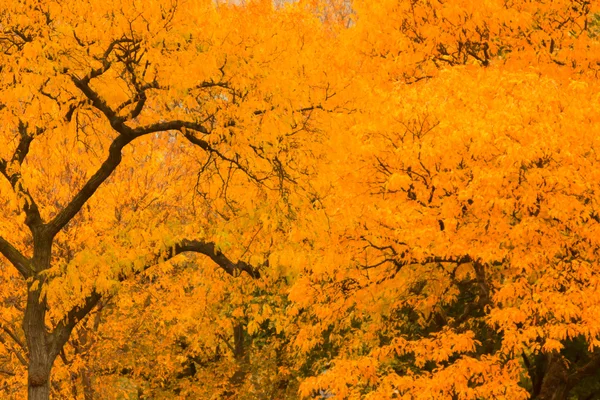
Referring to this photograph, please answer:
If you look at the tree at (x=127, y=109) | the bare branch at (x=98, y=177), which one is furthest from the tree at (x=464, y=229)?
the bare branch at (x=98, y=177)

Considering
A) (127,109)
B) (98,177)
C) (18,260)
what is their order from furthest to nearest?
(18,260) → (98,177) → (127,109)

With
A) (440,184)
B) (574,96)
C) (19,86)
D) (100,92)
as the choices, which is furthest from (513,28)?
(19,86)

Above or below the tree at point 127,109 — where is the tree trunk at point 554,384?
below

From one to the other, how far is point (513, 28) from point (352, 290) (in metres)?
8.35

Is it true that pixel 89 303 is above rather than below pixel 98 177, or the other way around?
below

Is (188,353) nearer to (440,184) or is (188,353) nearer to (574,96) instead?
(440,184)

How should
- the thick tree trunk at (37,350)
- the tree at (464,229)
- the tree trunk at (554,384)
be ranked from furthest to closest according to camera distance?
the tree trunk at (554,384), the tree at (464,229), the thick tree trunk at (37,350)

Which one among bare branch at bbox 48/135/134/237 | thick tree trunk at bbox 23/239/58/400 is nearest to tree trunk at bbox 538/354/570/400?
bare branch at bbox 48/135/134/237

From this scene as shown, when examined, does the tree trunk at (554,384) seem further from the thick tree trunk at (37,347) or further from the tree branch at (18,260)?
the tree branch at (18,260)

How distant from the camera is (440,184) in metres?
13.8

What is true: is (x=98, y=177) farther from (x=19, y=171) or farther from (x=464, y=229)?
(x=464, y=229)

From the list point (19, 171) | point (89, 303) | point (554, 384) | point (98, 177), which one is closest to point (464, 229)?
point (554, 384)

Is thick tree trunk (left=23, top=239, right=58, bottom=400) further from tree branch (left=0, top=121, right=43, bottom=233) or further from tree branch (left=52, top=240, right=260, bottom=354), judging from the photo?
tree branch (left=0, top=121, right=43, bottom=233)

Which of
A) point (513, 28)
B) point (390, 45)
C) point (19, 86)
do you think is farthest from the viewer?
point (390, 45)
